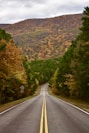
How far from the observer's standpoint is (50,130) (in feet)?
47.9

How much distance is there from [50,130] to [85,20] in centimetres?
3016

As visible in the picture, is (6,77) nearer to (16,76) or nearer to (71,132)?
(16,76)

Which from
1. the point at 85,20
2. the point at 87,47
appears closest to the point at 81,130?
the point at 87,47

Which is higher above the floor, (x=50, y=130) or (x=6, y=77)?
(x=6, y=77)

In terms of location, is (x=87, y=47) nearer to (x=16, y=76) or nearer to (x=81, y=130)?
(x=16, y=76)

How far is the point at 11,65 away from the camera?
42125 millimetres

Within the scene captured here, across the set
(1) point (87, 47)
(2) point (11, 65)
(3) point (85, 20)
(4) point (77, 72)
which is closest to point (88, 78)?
(4) point (77, 72)

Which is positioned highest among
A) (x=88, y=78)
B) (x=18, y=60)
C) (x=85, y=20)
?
(x=85, y=20)

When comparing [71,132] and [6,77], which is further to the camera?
[6,77]

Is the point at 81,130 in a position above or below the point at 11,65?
below

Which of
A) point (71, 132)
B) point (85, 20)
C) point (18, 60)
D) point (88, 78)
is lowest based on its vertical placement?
point (71, 132)

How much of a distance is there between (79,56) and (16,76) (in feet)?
30.5

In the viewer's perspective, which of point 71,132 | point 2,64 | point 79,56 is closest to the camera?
point 71,132

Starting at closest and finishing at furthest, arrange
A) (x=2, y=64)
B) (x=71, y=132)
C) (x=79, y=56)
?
(x=71, y=132), (x=2, y=64), (x=79, y=56)
